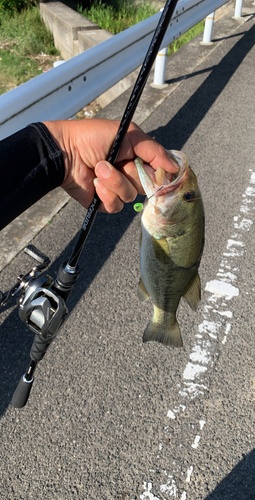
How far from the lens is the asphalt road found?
2.21 m

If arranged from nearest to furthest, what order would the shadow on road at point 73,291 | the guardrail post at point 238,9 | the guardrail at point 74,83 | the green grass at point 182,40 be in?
the guardrail at point 74,83, the shadow on road at point 73,291, the green grass at point 182,40, the guardrail post at point 238,9

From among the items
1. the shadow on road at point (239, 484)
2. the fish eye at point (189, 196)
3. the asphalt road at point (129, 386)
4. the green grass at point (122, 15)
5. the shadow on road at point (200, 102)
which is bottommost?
the shadow on road at point (239, 484)

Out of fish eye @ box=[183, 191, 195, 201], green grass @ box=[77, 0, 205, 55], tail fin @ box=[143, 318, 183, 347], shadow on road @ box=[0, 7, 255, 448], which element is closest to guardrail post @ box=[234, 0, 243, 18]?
green grass @ box=[77, 0, 205, 55]

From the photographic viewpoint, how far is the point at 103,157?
1949mm

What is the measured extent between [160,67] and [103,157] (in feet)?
14.3

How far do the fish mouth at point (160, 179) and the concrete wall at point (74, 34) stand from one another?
5.29 metres

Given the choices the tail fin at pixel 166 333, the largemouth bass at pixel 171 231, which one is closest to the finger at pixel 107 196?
the largemouth bass at pixel 171 231

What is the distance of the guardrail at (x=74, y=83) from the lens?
2.46 meters

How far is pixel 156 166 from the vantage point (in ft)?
5.47

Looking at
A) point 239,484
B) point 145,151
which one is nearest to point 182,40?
point 145,151

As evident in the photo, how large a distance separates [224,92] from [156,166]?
5.03 metres

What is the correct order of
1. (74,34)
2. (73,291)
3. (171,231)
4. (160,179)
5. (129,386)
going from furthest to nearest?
1. (74,34)
2. (73,291)
3. (129,386)
4. (171,231)
5. (160,179)

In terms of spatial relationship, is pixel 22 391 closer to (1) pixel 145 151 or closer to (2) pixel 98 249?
(1) pixel 145 151

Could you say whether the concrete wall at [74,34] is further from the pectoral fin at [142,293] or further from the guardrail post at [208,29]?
the pectoral fin at [142,293]
